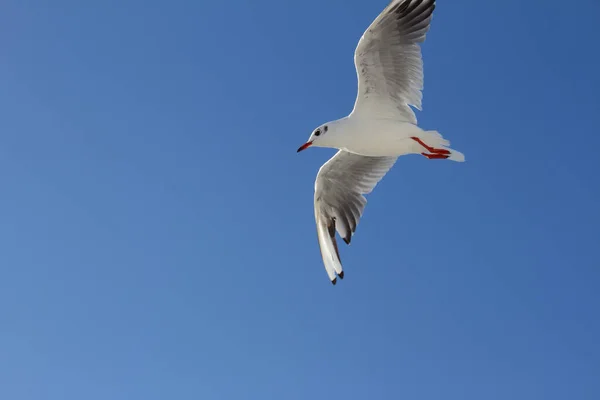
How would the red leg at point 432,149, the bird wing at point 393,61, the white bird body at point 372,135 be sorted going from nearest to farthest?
the bird wing at point 393,61 → the red leg at point 432,149 → the white bird body at point 372,135

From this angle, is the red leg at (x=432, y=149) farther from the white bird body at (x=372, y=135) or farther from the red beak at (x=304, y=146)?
the red beak at (x=304, y=146)

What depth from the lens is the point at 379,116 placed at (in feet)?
31.5

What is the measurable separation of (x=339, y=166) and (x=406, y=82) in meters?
1.77

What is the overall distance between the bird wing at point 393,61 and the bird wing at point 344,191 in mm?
1332

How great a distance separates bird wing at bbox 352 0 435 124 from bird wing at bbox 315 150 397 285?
133 cm

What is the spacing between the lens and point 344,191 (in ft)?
35.8

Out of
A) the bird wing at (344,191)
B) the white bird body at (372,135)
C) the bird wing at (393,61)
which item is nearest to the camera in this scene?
the bird wing at (393,61)

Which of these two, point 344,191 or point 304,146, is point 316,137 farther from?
point 344,191

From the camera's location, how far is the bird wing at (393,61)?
912cm

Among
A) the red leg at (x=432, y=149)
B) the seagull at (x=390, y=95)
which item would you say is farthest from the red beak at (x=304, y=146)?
the red leg at (x=432, y=149)

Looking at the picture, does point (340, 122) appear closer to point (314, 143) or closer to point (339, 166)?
point (314, 143)

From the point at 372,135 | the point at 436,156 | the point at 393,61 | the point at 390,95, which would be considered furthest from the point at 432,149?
the point at 393,61

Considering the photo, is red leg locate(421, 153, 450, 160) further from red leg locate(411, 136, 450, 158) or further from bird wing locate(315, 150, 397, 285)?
bird wing locate(315, 150, 397, 285)

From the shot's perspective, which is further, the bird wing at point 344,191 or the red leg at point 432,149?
the bird wing at point 344,191
